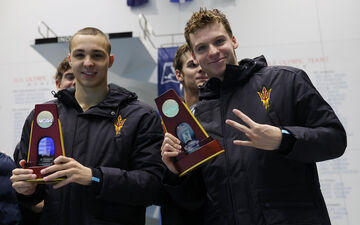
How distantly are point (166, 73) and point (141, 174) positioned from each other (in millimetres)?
2327

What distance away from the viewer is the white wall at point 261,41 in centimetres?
370

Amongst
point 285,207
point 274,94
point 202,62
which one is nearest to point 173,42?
point 202,62

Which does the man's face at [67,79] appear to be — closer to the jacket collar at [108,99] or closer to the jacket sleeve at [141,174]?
the jacket collar at [108,99]

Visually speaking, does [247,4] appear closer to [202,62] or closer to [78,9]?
[78,9]

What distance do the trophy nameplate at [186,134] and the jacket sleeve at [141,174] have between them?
0.24 m

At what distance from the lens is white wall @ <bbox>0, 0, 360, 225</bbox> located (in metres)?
3.70

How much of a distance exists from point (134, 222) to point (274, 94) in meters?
0.90

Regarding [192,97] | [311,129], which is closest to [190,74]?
[192,97]

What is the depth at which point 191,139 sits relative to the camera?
1462 mm

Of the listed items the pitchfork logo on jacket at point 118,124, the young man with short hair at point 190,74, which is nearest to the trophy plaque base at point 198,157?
the pitchfork logo on jacket at point 118,124

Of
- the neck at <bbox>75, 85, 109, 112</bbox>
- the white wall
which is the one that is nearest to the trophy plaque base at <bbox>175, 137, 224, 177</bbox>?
the neck at <bbox>75, 85, 109, 112</bbox>

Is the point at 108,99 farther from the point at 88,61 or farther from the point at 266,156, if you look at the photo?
the point at 266,156

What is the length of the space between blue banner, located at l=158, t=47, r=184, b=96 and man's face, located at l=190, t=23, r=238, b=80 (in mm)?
1948

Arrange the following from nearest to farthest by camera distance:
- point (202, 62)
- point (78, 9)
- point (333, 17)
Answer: point (202, 62), point (333, 17), point (78, 9)
